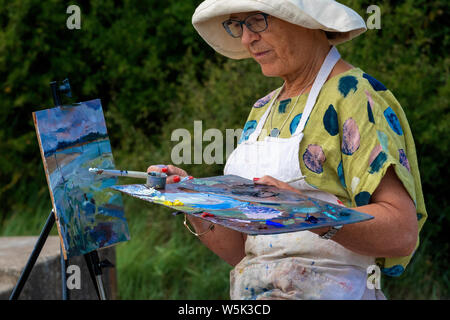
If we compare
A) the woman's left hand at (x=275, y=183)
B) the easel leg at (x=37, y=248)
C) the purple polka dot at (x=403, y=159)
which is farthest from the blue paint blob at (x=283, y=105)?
the easel leg at (x=37, y=248)

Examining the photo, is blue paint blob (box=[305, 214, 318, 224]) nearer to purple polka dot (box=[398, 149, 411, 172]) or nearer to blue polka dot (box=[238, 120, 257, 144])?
purple polka dot (box=[398, 149, 411, 172])

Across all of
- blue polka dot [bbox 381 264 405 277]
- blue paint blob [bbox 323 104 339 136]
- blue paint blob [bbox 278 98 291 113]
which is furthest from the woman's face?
blue polka dot [bbox 381 264 405 277]

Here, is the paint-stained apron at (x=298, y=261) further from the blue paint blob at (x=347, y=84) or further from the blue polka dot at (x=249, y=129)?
the blue polka dot at (x=249, y=129)

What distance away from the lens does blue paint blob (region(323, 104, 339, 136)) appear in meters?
1.90

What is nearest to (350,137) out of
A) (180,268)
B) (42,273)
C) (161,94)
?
(42,273)

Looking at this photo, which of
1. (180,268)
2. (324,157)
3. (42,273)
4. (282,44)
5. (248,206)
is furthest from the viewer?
(180,268)

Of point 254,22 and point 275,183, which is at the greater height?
point 254,22

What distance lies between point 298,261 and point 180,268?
2764 millimetres

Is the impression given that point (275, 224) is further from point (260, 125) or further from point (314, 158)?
point (260, 125)

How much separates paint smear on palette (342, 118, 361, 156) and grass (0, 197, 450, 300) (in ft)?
8.61

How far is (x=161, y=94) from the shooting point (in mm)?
5859

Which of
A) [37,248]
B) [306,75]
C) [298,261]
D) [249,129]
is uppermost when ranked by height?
[306,75]
